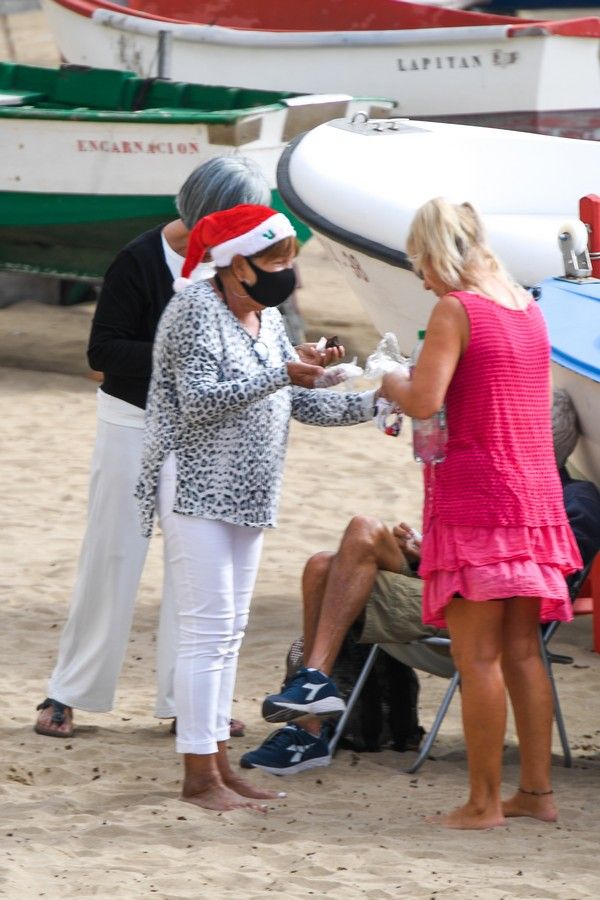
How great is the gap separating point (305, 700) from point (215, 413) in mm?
974

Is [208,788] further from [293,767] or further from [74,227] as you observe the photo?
→ [74,227]

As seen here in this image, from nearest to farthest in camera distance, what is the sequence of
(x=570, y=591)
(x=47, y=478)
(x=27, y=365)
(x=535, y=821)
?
(x=535, y=821)
(x=570, y=591)
(x=47, y=478)
(x=27, y=365)

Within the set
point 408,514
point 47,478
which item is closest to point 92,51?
point 47,478

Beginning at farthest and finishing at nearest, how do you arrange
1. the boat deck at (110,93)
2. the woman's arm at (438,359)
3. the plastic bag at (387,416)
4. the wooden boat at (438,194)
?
the boat deck at (110,93) < the wooden boat at (438,194) < the plastic bag at (387,416) < the woman's arm at (438,359)

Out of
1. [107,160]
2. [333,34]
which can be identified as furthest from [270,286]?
[333,34]

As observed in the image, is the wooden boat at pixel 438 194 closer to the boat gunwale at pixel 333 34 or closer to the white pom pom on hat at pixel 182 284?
the white pom pom on hat at pixel 182 284

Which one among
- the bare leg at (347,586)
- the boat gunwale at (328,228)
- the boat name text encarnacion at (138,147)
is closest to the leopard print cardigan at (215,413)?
the bare leg at (347,586)

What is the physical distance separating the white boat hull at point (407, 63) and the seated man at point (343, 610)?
24.7ft

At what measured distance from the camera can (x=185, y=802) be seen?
3.87 metres

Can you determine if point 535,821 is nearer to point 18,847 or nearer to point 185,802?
point 185,802

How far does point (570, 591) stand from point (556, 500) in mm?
591

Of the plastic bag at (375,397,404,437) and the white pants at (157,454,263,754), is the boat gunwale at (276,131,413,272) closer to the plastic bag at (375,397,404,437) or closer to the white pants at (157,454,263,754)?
the plastic bag at (375,397,404,437)

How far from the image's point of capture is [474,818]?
12.3ft

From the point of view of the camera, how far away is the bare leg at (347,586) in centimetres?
416
